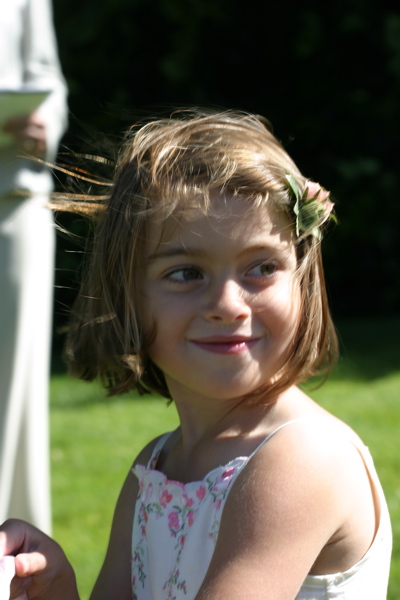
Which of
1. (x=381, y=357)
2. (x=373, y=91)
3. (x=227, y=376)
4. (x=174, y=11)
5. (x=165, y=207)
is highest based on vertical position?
(x=165, y=207)

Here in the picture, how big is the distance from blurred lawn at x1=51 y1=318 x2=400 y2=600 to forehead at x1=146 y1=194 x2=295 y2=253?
179 centimetres

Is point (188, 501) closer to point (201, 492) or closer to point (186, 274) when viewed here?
point (201, 492)

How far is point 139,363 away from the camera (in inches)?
80.1

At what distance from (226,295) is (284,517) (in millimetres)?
428

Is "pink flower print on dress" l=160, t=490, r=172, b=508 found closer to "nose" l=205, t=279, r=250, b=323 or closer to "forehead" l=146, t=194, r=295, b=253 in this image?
"nose" l=205, t=279, r=250, b=323

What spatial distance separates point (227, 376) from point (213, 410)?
6.4 inches

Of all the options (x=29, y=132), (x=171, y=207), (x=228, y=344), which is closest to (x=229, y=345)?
(x=228, y=344)

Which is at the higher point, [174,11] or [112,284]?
[112,284]

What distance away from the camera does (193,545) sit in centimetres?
191

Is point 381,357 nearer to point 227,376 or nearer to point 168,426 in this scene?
Result: point 168,426

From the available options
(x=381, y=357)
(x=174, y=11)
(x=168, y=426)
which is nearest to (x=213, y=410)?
(x=168, y=426)

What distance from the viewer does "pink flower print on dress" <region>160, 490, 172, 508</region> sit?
2.03 meters

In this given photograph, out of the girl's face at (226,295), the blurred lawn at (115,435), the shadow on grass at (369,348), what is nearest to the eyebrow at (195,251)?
the girl's face at (226,295)

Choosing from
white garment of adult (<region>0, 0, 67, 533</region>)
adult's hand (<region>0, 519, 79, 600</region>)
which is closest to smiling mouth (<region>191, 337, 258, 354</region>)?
adult's hand (<region>0, 519, 79, 600</region>)
